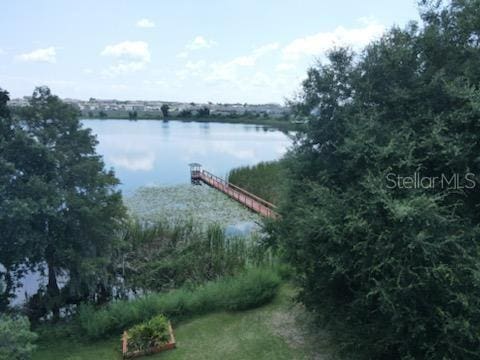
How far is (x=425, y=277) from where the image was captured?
4895 mm

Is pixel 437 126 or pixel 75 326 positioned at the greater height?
pixel 437 126

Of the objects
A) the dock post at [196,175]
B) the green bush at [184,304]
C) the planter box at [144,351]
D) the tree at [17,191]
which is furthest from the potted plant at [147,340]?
the dock post at [196,175]

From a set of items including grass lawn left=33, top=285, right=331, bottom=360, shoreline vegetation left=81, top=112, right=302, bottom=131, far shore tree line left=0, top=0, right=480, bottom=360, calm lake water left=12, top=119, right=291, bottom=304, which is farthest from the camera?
shoreline vegetation left=81, top=112, right=302, bottom=131

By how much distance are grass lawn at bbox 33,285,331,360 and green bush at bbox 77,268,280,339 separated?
0.67 ft

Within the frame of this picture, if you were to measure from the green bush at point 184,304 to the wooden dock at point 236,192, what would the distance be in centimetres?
641

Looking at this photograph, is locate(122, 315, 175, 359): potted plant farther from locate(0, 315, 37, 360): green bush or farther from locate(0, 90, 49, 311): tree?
locate(0, 90, 49, 311): tree

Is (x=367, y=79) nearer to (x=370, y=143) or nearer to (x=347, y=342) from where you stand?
(x=370, y=143)

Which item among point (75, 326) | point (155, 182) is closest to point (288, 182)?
point (75, 326)

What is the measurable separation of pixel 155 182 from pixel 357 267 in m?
22.2

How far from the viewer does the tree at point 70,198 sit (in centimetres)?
874

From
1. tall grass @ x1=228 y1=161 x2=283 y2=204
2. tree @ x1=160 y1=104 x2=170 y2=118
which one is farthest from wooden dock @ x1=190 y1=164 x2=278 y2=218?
tree @ x1=160 y1=104 x2=170 y2=118

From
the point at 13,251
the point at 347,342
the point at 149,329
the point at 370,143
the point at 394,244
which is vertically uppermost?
the point at 370,143

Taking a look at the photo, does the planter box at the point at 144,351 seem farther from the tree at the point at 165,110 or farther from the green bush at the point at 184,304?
the tree at the point at 165,110

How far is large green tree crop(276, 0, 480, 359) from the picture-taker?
497 cm
